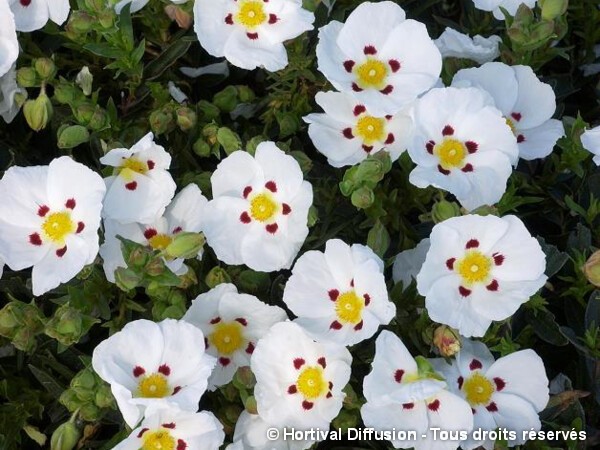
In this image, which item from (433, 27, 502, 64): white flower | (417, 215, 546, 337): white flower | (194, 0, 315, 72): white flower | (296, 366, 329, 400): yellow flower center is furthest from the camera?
(433, 27, 502, 64): white flower

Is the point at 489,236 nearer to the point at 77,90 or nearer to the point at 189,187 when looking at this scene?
the point at 189,187

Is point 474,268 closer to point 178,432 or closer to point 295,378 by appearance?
point 295,378

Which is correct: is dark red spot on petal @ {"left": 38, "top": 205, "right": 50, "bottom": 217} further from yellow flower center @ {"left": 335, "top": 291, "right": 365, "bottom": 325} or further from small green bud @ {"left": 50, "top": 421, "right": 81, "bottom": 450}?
yellow flower center @ {"left": 335, "top": 291, "right": 365, "bottom": 325}

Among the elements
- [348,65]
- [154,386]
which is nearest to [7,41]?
[348,65]

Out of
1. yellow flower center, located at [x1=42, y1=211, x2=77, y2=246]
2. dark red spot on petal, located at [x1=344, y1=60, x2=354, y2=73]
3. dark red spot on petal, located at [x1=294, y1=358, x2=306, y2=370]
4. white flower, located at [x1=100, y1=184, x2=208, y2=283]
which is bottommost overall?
dark red spot on petal, located at [x1=294, y1=358, x2=306, y2=370]

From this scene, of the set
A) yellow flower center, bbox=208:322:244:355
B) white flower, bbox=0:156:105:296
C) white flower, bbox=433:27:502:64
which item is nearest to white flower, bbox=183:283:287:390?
yellow flower center, bbox=208:322:244:355

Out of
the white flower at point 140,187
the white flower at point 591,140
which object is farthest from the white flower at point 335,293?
the white flower at point 591,140

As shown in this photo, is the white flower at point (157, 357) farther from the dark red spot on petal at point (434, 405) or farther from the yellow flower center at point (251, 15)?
Answer: the yellow flower center at point (251, 15)
